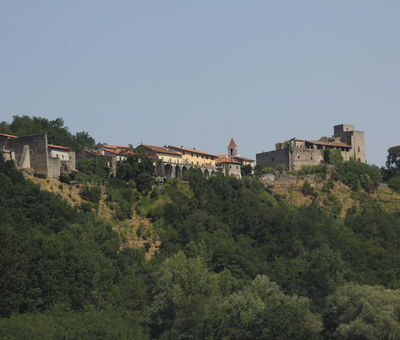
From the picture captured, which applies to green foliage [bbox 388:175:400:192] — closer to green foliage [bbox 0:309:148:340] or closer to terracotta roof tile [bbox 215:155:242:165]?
terracotta roof tile [bbox 215:155:242:165]

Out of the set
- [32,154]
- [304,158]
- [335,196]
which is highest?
[304,158]

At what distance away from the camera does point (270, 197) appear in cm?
10262

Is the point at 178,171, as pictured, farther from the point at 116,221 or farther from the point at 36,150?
the point at 36,150

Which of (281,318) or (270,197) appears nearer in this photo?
(281,318)

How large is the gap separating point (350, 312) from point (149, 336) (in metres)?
15.8

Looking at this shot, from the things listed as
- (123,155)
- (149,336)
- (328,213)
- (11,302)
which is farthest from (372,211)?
(11,302)

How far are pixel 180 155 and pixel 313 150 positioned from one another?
19663 millimetres

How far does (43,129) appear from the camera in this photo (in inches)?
4072

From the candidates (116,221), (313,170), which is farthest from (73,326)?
(313,170)

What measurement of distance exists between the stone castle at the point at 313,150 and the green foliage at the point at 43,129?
1007 inches

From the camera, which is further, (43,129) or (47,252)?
(43,129)

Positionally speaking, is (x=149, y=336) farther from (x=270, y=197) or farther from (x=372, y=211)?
(x=372, y=211)

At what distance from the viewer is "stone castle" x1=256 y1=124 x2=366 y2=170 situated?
114m

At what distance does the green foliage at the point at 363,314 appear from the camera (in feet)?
209
